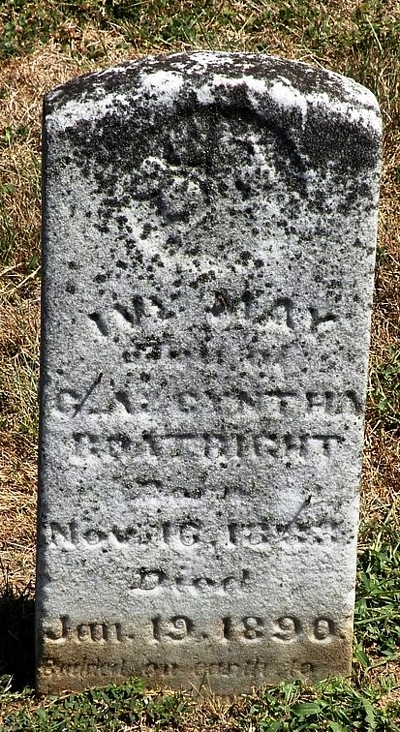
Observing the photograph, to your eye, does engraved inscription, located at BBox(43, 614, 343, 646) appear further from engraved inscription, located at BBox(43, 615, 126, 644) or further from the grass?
the grass

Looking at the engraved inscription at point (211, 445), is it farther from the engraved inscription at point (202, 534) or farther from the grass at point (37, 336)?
the grass at point (37, 336)

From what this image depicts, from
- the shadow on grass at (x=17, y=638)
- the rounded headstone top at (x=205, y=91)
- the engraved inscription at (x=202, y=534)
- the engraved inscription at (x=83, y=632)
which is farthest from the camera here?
the shadow on grass at (x=17, y=638)

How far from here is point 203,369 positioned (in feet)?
10.6

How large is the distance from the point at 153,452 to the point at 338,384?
1.86 feet

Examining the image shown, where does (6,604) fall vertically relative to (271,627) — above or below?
below

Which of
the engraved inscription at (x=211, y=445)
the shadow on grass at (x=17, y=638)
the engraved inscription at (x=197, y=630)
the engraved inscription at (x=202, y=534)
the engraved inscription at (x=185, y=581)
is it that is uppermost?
the engraved inscription at (x=211, y=445)

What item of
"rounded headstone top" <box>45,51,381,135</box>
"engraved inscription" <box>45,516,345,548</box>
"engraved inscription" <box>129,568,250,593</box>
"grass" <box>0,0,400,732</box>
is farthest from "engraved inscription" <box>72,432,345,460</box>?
"rounded headstone top" <box>45,51,381,135</box>

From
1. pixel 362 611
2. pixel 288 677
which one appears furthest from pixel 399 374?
pixel 288 677

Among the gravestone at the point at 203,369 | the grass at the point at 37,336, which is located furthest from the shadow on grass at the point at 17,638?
the gravestone at the point at 203,369

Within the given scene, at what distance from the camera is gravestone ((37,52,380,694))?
9.80 ft

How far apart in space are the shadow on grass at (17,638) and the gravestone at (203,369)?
175 millimetres

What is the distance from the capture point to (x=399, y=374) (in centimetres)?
527

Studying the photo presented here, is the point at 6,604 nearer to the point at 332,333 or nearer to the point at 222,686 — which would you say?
the point at 222,686

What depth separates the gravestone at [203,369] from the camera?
2988 mm
